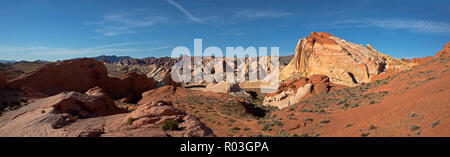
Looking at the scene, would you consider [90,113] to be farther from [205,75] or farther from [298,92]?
[205,75]

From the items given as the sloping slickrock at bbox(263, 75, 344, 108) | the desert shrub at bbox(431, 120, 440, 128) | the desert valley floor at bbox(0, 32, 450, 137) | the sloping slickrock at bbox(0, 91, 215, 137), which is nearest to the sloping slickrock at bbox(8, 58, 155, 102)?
the desert valley floor at bbox(0, 32, 450, 137)

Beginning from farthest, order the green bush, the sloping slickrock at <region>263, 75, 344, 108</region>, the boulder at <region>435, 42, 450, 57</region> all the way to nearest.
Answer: the sloping slickrock at <region>263, 75, 344, 108</region> → the boulder at <region>435, 42, 450, 57</region> → the green bush

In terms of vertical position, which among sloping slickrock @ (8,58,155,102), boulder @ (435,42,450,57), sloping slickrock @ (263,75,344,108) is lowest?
sloping slickrock @ (263,75,344,108)

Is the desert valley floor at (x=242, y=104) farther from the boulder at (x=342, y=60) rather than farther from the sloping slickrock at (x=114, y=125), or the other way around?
the boulder at (x=342, y=60)

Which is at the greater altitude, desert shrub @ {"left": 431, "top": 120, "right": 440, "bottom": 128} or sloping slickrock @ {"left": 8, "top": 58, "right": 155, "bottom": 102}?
sloping slickrock @ {"left": 8, "top": 58, "right": 155, "bottom": 102}

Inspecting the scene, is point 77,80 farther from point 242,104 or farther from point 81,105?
point 242,104

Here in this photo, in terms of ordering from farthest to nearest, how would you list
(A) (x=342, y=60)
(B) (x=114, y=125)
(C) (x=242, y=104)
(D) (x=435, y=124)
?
(A) (x=342, y=60) → (C) (x=242, y=104) → (B) (x=114, y=125) → (D) (x=435, y=124)

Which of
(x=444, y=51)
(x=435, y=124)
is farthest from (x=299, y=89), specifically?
(x=435, y=124)

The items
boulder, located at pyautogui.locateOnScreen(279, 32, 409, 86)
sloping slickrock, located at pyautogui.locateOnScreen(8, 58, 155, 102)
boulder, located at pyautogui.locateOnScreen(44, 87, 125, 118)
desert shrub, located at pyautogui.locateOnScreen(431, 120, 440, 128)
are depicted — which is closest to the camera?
desert shrub, located at pyautogui.locateOnScreen(431, 120, 440, 128)

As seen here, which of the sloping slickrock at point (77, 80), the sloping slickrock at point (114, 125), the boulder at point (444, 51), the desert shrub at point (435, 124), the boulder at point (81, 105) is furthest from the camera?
the boulder at point (444, 51)

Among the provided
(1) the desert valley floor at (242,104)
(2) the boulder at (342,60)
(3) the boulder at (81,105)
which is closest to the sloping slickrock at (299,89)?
(1) the desert valley floor at (242,104)

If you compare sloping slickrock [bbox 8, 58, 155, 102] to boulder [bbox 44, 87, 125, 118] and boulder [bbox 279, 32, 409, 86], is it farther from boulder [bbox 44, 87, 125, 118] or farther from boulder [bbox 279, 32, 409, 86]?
boulder [bbox 279, 32, 409, 86]

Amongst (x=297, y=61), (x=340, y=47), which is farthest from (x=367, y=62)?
(x=297, y=61)
